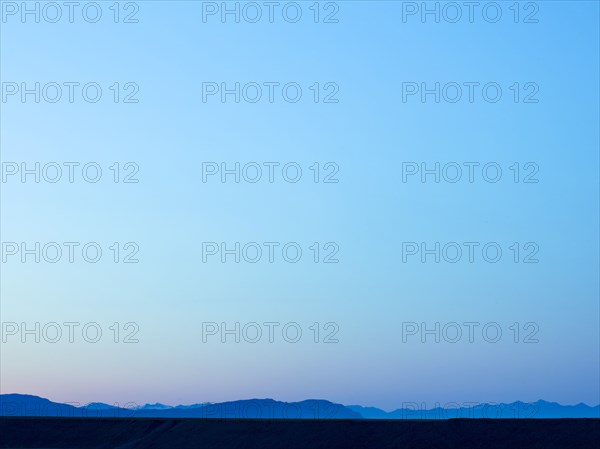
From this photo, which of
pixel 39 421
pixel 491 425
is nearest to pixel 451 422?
pixel 491 425

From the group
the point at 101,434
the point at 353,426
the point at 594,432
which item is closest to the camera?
the point at 594,432

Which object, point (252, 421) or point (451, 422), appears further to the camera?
point (252, 421)

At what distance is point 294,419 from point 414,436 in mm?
5460

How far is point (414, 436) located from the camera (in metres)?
35.6

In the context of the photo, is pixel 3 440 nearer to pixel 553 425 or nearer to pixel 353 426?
pixel 353 426

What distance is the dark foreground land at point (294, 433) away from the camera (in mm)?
34531

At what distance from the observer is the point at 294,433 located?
122 feet

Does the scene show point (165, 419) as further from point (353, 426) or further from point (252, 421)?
point (353, 426)

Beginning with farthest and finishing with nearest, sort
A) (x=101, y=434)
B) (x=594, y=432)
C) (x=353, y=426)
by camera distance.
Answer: (x=101, y=434), (x=353, y=426), (x=594, y=432)

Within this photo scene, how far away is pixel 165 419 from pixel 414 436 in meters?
11.9

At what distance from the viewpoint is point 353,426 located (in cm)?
3731

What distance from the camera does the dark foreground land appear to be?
1359 inches

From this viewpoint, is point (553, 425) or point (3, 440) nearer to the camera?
point (553, 425)

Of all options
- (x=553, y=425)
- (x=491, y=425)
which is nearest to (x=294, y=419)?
(x=491, y=425)
